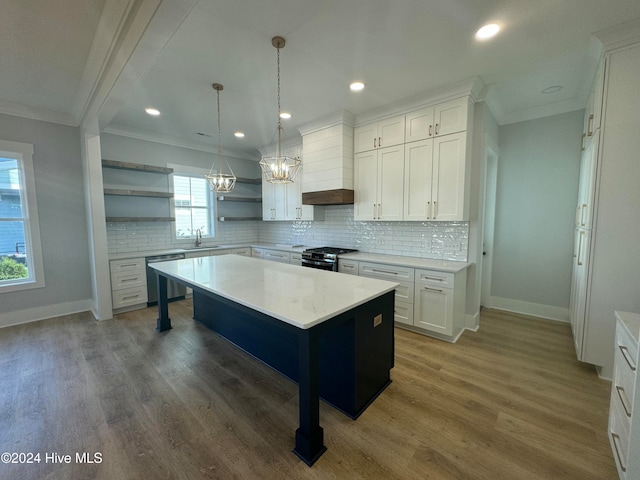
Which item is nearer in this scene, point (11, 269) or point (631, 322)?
point (631, 322)

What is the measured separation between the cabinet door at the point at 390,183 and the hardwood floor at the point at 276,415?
5.48 ft

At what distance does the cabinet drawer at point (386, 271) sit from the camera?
10.3 feet

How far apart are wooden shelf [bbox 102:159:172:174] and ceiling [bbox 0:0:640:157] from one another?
2.02 ft

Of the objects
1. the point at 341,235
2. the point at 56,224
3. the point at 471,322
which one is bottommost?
the point at 471,322

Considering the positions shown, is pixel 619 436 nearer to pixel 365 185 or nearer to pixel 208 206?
pixel 365 185

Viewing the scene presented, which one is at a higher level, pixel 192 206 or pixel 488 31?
pixel 488 31

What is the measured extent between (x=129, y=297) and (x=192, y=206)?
1943 millimetres

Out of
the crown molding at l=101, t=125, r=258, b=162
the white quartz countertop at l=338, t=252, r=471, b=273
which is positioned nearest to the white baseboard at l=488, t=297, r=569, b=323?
the white quartz countertop at l=338, t=252, r=471, b=273

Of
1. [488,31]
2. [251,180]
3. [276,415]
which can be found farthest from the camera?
[251,180]

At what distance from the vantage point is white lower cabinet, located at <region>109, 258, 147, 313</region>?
379 centimetres

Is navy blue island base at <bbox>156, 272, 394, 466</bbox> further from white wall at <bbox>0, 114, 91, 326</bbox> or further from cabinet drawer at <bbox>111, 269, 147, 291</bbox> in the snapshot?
white wall at <bbox>0, 114, 91, 326</bbox>

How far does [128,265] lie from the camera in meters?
3.91

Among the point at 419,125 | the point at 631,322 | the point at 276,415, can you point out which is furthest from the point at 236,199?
the point at 631,322

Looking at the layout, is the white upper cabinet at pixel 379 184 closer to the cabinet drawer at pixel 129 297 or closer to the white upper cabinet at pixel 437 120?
the white upper cabinet at pixel 437 120
